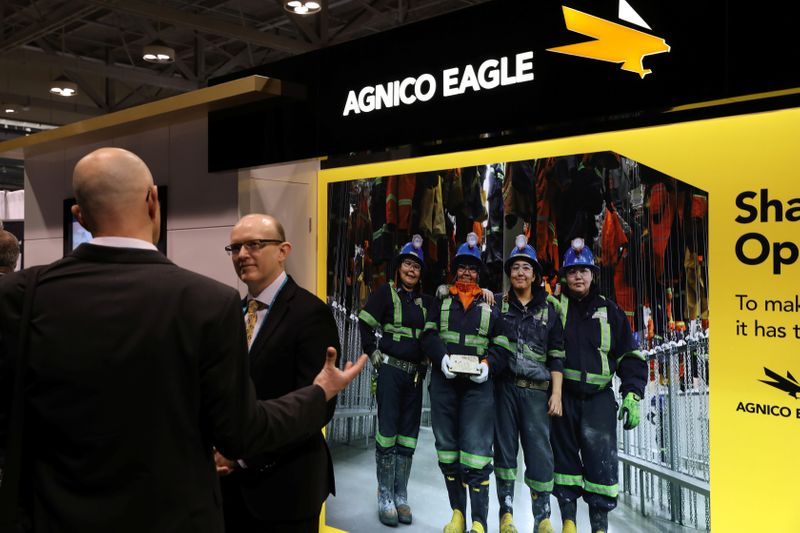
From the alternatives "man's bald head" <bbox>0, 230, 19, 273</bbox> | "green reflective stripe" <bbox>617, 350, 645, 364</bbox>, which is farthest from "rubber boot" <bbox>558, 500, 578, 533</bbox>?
"man's bald head" <bbox>0, 230, 19, 273</bbox>

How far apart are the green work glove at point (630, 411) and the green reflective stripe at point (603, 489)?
0.27 metres

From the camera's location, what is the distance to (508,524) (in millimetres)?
3516

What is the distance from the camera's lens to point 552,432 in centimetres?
339

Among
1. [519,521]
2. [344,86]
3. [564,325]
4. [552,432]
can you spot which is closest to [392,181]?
[344,86]

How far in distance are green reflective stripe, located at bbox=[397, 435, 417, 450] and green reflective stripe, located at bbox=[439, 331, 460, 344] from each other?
0.57 metres

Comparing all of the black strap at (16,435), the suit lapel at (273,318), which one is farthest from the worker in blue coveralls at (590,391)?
the black strap at (16,435)

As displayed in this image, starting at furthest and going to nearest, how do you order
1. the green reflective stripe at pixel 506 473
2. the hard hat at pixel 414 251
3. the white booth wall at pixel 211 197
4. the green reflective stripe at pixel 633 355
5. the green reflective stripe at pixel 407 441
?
the white booth wall at pixel 211 197 → the green reflective stripe at pixel 407 441 → the hard hat at pixel 414 251 → the green reflective stripe at pixel 506 473 → the green reflective stripe at pixel 633 355

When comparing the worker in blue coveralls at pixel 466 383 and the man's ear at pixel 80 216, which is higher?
the man's ear at pixel 80 216

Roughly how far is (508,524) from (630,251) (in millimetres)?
1384

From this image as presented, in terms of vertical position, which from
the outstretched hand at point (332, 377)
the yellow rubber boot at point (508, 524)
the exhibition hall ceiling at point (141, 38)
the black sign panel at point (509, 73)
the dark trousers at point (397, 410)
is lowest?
the yellow rubber boot at point (508, 524)

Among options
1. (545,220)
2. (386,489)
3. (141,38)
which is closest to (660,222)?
(545,220)

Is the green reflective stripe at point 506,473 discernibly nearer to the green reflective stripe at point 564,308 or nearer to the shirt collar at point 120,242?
the green reflective stripe at point 564,308

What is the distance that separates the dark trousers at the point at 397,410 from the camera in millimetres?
3918

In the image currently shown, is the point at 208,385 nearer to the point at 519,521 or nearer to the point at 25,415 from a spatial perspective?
the point at 25,415
